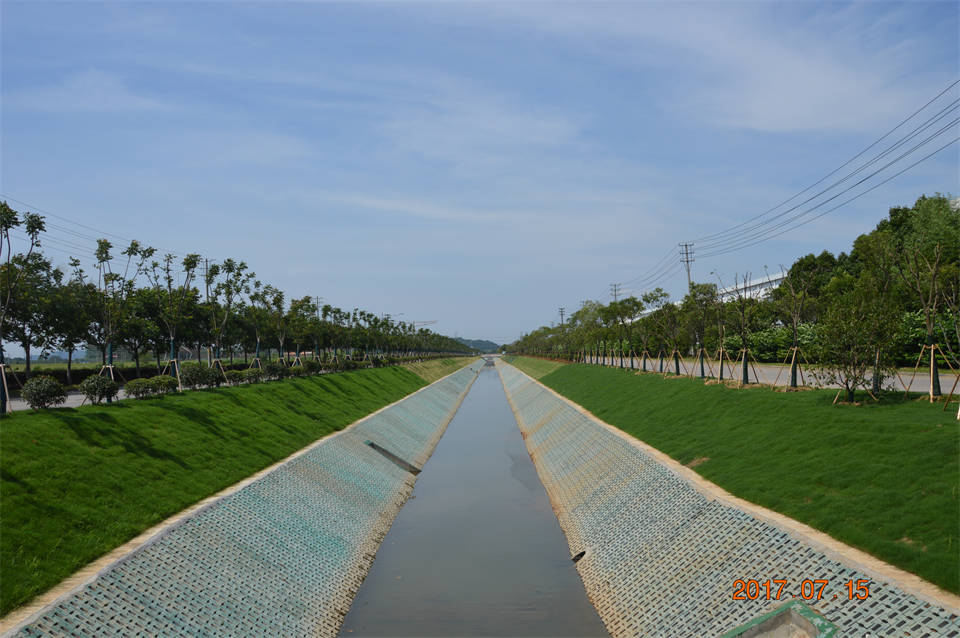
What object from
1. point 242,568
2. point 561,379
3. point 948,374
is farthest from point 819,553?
point 561,379

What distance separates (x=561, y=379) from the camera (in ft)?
212

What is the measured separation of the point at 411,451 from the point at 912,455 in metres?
27.8

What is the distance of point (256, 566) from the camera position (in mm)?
14531

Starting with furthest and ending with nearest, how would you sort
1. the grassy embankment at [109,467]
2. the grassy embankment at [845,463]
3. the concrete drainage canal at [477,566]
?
1. the grassy embankment at [109,467]
2. the grassy embankment at [845,463]
3. the concrete drainage canal at [477,566]

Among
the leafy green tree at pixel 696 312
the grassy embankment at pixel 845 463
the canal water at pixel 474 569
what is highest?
the leafy green tree at pixel 696 312

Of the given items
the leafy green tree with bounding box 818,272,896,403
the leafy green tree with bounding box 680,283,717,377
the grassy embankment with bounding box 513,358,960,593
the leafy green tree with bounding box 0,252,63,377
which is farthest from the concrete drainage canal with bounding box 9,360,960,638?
the leafy green tree with bounding box 680,283,717,377

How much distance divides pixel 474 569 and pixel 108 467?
11393 millimetres

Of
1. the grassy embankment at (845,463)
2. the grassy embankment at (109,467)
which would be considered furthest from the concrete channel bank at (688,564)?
the grassy embankment at (109,467)

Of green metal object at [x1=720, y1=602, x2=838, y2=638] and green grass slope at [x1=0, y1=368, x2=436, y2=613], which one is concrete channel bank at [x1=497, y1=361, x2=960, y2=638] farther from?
green grass slope at [x1=0, y1=368, x2=436, y2=613]

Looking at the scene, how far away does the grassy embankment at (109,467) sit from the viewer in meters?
11.5

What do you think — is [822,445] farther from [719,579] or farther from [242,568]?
[242,568]

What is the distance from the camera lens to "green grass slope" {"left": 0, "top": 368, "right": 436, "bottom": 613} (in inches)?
451

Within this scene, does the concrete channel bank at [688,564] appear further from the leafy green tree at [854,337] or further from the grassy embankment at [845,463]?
the leafy green tree at [854,337]

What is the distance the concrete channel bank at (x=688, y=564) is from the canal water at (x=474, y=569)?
3.08 feet
